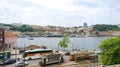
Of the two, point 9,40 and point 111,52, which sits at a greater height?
point 9,40

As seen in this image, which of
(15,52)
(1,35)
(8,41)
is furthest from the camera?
(8,41)

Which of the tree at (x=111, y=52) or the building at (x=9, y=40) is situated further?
the building at (x=9, y=40)

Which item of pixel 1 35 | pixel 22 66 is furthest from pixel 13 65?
pixel 1 35

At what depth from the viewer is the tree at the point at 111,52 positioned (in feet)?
129

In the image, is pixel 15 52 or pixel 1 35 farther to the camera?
pixel 1 35

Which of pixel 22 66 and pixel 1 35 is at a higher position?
pixel 1 35

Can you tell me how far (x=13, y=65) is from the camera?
5100 centimetres

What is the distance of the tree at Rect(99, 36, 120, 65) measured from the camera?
3928 centimetres

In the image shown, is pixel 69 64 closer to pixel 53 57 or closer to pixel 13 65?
pixel 53 57

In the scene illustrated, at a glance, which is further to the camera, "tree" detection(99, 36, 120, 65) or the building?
the building

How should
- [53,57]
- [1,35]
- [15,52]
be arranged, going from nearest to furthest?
1. [53,57]
2. [15,52]
3. [1,35]

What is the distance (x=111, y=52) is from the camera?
3959 cm

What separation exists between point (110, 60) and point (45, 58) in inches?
539

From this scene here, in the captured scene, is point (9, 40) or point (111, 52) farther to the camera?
point (9, 40)
